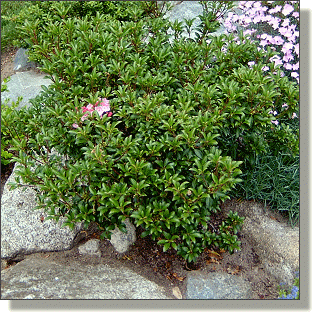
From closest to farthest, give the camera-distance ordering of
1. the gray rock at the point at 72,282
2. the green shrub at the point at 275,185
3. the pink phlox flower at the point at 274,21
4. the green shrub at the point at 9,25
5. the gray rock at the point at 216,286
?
the gray rock at the point at 72,282 → the gray rock at the point at 216,286 → the green shrub at the point at 275,185 → the pink phlox flower at the point at 274,21 → the green shrub at the point at 9,25

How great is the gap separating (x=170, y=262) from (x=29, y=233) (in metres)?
1.16

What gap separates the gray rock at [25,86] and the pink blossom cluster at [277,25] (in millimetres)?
2510

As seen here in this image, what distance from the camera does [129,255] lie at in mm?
2973

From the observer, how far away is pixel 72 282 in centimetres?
263

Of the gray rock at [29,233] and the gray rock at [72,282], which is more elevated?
the gray rock at [29,233]

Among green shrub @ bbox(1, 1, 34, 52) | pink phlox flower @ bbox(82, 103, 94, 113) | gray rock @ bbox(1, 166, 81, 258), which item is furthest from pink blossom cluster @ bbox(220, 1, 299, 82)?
green shrub @ bbox(1, 1, 34, 52)

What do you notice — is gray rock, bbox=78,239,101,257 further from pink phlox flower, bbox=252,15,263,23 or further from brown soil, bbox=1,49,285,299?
pink phlox flower, bbox=252,15,263,23

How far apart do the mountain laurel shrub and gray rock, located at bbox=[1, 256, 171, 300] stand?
15.8 inches

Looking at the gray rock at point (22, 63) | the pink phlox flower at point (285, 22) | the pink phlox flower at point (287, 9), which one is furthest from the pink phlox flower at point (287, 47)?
the gray rock at point (22, 63)

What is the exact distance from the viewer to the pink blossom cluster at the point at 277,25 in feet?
12.8

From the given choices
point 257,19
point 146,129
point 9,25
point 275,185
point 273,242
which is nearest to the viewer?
point 146,129

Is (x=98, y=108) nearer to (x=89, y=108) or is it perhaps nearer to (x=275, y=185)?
(x=89, y=108)

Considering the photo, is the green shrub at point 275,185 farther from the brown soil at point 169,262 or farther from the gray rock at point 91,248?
the gray rock at point 91,248

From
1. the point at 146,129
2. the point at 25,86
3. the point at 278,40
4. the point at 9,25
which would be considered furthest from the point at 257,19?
the point at 9,25
